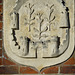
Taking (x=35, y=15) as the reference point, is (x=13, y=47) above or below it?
below

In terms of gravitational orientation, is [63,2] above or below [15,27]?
above

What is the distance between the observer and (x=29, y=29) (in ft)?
4.84

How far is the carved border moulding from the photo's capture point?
4.73 feet

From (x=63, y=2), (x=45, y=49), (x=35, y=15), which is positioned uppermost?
(x=63, y=2)

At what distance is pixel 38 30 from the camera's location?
1468mm

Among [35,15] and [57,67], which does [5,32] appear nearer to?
[35,15]

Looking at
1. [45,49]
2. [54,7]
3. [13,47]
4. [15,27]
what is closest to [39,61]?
[45,49]

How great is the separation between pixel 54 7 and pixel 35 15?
0.19m

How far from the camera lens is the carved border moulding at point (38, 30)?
4.73 ft

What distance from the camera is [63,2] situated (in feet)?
4.81

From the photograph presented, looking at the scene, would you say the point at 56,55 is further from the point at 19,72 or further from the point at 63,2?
the point at 63,2

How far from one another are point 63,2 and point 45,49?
46 cm

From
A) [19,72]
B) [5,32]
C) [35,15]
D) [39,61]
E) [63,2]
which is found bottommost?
[19,72]

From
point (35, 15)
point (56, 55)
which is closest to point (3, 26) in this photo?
point (35, 15)
